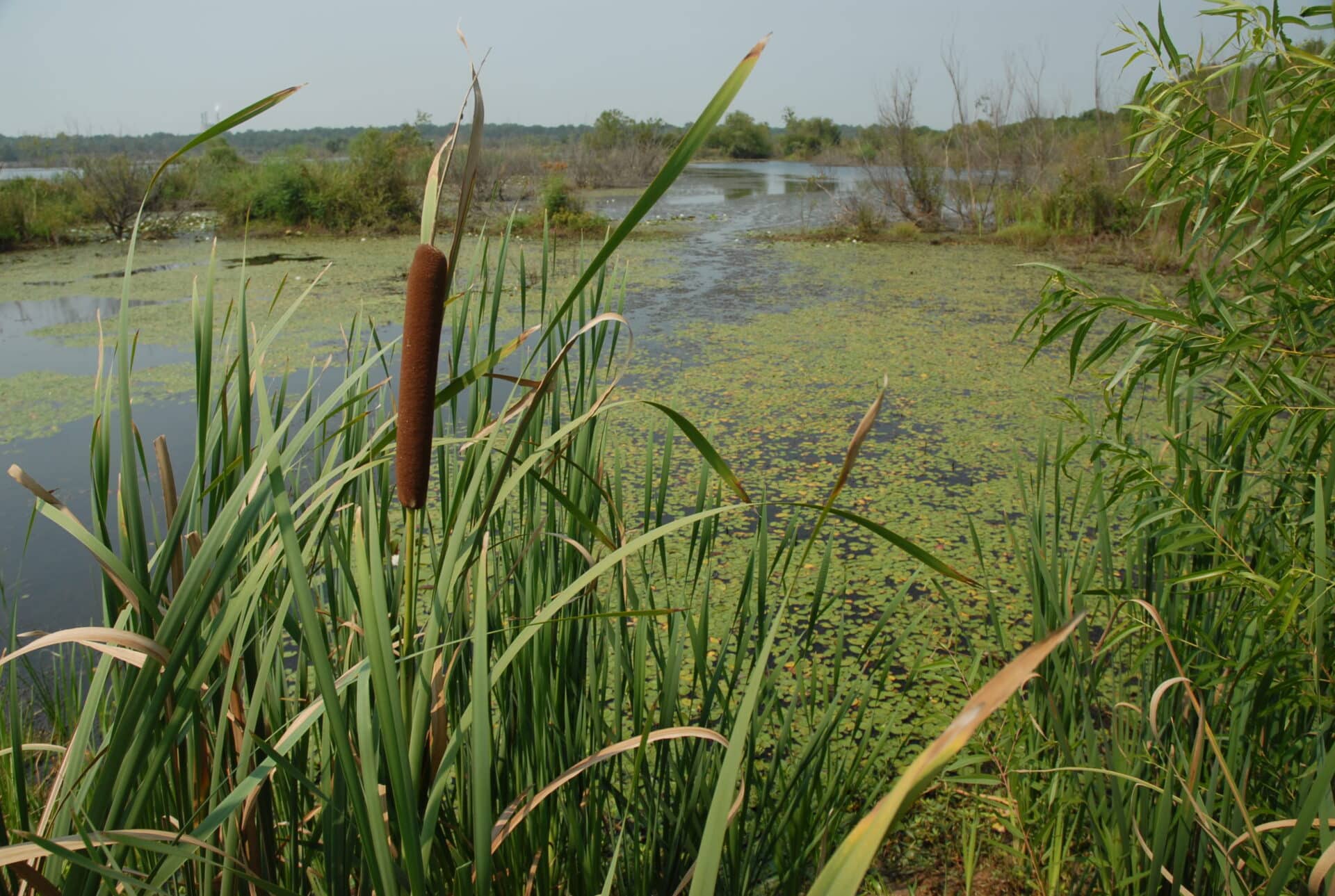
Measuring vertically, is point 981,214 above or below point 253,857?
above

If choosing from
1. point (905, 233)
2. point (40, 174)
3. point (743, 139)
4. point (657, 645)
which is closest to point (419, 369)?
point (657, 645)

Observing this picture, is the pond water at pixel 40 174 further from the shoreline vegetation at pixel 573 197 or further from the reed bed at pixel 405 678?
the reed bed at pixel 405 678

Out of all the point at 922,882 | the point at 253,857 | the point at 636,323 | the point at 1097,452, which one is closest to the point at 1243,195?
the point at 1097,452

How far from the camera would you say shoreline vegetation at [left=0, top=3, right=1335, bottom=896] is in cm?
50

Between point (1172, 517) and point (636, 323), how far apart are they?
16.6 feet

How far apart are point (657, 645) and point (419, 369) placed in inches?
27.6

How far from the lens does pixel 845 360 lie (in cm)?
498

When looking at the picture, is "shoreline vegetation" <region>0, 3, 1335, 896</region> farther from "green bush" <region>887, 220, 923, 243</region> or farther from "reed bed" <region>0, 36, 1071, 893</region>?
"green bush" <region>887, 220, 923, 243</region>

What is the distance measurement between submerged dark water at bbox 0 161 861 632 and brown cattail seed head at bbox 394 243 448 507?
392 millimetres

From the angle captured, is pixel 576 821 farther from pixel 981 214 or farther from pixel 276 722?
pixel 981 214

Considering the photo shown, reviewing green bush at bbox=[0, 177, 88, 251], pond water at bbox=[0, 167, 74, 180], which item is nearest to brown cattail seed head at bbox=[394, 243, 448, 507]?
green bush at bbox=[0, 177, 88, 251]

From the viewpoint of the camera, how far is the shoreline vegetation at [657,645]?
496 mm

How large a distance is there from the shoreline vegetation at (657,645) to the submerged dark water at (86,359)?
237mm

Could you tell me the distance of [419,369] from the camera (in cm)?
46
